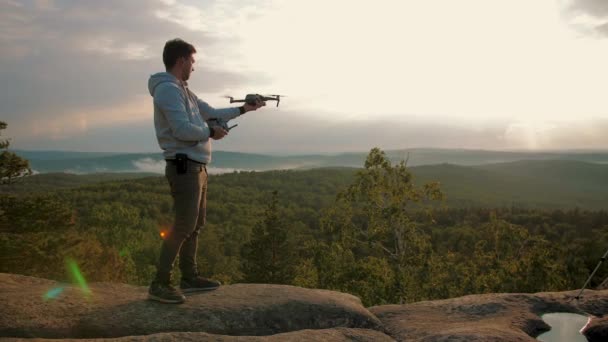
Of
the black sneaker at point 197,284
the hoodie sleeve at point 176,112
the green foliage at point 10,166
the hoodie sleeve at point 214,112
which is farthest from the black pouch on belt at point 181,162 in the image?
the green foliage at point 10,166

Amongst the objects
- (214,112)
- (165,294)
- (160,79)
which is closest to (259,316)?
(165,294)

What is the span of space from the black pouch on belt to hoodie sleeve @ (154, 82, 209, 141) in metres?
0.27

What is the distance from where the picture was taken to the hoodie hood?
6066 millimetres

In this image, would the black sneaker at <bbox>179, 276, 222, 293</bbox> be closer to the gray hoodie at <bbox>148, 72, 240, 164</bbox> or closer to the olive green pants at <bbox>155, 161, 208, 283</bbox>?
the olive green pants at <bbox>155, 161, 208, 283</bbox>

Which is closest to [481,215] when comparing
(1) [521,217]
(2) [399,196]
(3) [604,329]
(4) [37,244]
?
(1) [521,217]

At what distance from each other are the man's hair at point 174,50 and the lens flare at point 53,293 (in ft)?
11.5

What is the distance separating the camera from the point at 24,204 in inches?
1057

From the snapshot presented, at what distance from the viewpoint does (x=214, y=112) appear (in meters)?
6.98

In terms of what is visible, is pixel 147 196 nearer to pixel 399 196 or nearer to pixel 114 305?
pixel 399 196

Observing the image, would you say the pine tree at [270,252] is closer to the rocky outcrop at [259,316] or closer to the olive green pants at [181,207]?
the rocky outcrop at [259,316]

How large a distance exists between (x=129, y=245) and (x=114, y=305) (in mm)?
54918

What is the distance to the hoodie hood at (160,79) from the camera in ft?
19.9

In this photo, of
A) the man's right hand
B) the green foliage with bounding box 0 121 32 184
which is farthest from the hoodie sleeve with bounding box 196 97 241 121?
the green foliage with bounding box 0 121 32 184

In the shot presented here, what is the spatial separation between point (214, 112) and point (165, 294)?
2.74 m
